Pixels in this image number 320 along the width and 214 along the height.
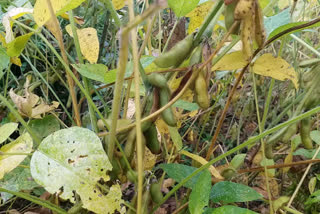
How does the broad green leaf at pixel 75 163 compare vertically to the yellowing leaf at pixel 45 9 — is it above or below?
below

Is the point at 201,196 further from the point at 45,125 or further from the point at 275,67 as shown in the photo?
the point at 45,125

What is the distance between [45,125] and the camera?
79 centimetres

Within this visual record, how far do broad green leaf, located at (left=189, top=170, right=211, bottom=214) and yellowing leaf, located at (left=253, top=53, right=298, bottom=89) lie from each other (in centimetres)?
27

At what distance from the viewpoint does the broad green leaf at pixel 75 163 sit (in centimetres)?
41

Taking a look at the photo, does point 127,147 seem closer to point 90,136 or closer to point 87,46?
point 90,136

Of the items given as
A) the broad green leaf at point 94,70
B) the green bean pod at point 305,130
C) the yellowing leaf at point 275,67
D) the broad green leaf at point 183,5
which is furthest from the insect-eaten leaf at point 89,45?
the green bean pod at point 305,130

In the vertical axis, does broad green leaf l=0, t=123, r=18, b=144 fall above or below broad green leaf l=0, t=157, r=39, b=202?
above

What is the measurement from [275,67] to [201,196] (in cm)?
31

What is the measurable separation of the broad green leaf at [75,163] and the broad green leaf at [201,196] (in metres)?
0.12

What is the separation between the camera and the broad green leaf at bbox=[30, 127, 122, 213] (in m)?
0.41

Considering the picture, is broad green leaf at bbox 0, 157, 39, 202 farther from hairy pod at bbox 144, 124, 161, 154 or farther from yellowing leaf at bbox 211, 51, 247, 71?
yellowing leaf at bbox 211, 51, 247, 71

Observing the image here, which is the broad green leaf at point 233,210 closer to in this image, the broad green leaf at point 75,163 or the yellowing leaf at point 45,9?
the broad green leaf at point 75,163

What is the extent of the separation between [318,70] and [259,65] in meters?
0.14

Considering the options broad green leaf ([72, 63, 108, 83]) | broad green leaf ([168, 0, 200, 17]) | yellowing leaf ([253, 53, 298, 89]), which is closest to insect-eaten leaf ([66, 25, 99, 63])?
broad green leaf ([72, 63, 108, 83])
